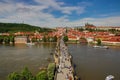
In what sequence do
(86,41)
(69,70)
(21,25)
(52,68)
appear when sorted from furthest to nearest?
(21,25) → (86,41) → (69,70) → (52,68)

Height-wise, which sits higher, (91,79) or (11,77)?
(11,77)

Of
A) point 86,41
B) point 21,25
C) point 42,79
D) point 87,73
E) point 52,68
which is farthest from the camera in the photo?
point 21,25

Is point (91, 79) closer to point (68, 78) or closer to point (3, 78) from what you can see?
point (68, 78)

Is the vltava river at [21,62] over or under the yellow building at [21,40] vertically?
under

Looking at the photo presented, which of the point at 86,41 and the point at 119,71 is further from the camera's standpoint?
the point at 86,41

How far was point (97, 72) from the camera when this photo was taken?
35.2ft

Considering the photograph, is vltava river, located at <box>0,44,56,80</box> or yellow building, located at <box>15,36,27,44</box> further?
yellow building, located at <box>15,36,27,44</box>

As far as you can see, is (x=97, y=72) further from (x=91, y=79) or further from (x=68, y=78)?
(x=68, y=78)

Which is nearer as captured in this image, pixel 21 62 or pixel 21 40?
pixel 21 62

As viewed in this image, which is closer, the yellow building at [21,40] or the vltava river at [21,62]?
the vltava river at [21,62]

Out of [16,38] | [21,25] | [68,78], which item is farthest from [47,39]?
[21,25]

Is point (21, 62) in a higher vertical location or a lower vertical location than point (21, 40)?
lower

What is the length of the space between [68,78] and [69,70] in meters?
1.56

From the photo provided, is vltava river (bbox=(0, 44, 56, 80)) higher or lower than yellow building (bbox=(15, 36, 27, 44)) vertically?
lower
